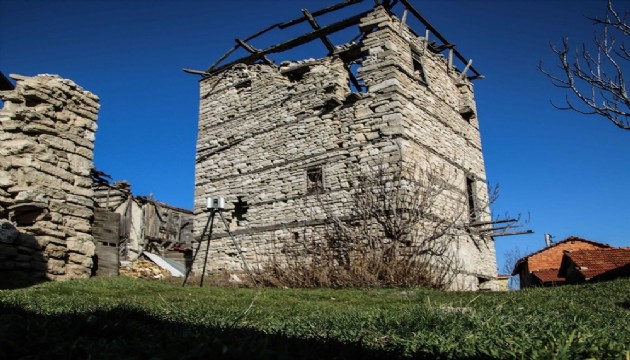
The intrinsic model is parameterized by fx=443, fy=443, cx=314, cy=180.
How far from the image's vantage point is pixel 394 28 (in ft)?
38.9

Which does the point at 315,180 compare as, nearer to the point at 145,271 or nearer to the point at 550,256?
the point at 145,271

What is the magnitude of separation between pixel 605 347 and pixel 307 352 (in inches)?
63.4

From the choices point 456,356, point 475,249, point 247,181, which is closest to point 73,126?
point 247,181

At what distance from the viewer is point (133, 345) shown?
6.47ft

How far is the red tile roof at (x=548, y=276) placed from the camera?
757 inches

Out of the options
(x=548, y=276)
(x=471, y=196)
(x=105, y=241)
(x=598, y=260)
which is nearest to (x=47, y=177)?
(x=105, y=241)

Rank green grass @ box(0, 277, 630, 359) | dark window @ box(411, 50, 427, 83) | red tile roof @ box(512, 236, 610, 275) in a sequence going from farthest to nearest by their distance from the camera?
red tile roof @ box(512, 236, 610, 275), dark window @ box(411, 50, 427, 83), green grass @ box(0, 277, 630, 359)

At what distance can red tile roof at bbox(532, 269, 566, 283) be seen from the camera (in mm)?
19234

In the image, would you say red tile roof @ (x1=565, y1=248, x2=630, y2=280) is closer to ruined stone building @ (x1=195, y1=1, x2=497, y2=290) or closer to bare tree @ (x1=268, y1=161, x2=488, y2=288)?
ruined stone building @ (x1=195, y1=1, x2=497, y2=290)

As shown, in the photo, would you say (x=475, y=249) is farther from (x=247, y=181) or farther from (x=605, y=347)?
(x=605, y=347)

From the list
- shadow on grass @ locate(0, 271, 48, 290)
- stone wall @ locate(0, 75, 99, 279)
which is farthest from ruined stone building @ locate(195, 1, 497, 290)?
shadow on grass @ locate(0, 271, 48, 290)

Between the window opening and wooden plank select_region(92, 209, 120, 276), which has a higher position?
the window opening

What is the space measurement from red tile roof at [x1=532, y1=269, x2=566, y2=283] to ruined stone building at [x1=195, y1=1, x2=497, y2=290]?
8296 millimetres

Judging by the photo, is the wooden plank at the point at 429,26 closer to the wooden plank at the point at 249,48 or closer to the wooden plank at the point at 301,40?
the wooden plank at the point at 301,40
